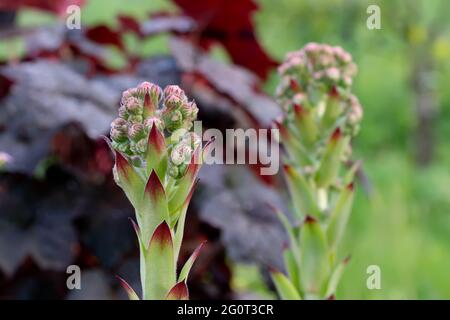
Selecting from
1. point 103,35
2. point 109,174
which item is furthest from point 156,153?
point 103,35

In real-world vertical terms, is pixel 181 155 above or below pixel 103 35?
below

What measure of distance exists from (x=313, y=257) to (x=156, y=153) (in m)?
0.28

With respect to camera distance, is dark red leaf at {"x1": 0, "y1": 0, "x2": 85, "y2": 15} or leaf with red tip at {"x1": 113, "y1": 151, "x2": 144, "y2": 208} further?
dark red leaf at {"x1": 0, "y1": 0, "x2": 85, "y2": 15}

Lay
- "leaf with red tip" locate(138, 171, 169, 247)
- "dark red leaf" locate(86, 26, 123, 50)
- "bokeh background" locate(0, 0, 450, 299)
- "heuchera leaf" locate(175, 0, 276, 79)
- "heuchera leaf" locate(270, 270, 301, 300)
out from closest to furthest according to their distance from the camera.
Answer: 1. "leaf with red tip" locate(138, 171, 169, 247)
2. "heuchera leaf" locate(270, 270, 301, 300)
3. "bokeh background" locate(0, 0, 450, 299)
4. "heuchera leaf" locate(175, 0, 276, 79)
5. "dark red leaf" locate(86, 26, 123, 50)

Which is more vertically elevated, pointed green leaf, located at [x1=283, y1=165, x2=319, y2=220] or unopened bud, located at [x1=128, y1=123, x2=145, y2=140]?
pointed green leaf, located at [x1=283, y1=165, x2=319, y2=220]

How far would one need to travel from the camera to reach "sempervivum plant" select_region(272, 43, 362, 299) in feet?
2.39

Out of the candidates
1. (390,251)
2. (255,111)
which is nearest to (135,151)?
(255,111)

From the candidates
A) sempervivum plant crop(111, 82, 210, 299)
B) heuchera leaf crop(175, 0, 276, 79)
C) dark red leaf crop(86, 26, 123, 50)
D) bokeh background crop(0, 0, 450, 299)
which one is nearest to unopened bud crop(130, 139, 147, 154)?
sempervivum plant crop(111, 82, 210, 299)

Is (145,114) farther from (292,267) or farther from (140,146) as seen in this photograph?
(292,267)

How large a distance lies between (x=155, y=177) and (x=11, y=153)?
0.74 meters

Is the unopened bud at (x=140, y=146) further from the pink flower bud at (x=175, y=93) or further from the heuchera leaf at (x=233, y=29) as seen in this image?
the heuchera leaf at (x=233, y=29)

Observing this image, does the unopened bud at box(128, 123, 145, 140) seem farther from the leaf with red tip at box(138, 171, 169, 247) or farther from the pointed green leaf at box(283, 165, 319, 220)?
the pointed green leaf at box(283, 165, 319, 220)

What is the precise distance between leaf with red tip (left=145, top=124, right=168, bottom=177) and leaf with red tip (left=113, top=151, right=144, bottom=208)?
0.04 feet

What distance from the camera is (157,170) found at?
1.67ft
